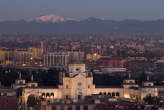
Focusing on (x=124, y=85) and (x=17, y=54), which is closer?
(x=124, y=85)

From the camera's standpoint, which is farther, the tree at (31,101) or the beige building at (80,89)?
the beige building at (80,89)

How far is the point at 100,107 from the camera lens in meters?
42.0

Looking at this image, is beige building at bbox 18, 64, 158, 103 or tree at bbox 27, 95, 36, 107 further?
beige building at bbox 18, 64, 158, 103

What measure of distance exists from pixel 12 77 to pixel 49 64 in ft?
169

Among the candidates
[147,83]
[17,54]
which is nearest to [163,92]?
[147,83]

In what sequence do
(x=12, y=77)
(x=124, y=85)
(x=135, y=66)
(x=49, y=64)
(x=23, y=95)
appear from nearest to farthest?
(x=23, y=95), (x=124, y=85), (x=12, y=77), (x=135, y=66), (x=49, y=64)

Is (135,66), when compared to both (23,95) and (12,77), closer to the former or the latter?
(12,77)

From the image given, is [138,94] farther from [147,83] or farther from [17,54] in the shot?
[17,54]

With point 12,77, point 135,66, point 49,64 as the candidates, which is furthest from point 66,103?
point 49,64

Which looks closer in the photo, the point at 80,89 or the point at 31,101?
the point at 31,101

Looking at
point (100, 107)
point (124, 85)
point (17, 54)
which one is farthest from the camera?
point (17, 54)

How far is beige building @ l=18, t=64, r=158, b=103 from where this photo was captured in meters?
58.4

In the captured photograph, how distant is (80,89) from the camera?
60.2m

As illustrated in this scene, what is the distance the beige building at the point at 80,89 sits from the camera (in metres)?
58.4
